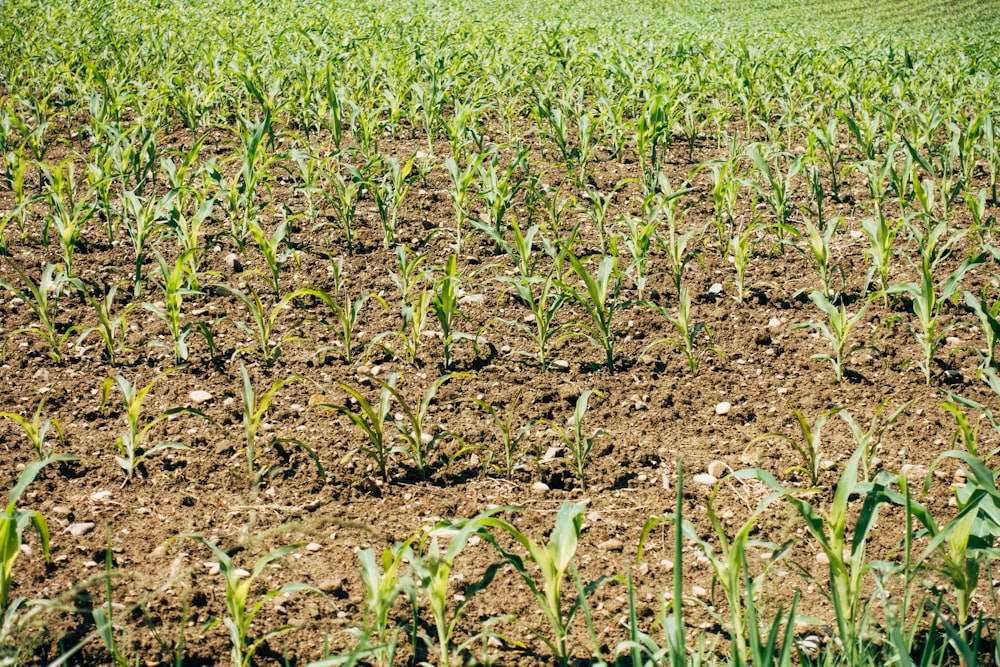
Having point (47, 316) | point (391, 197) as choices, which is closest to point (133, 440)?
point (47, 316)

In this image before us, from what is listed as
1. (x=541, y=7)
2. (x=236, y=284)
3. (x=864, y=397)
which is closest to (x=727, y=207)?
(x=864, y=397)

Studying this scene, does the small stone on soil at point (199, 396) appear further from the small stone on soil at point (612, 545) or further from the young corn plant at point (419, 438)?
the small stone on soil at point (612, 545)

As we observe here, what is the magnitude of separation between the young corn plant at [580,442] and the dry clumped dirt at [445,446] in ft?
0.10

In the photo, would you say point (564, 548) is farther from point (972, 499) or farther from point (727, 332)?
point (727, 332)

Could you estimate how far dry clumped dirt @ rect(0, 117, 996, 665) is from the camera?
2.12 m

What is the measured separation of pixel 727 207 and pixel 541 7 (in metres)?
13.8

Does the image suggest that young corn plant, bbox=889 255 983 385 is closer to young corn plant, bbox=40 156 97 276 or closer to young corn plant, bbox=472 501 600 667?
young corn plant, bbox=472 501 600 667

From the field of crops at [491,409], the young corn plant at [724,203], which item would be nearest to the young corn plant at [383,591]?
the field of crops at [491,409]

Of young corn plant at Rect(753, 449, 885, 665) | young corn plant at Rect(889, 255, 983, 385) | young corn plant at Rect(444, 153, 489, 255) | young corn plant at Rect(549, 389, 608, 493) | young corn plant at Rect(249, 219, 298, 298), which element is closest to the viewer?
young corn plant at Rect(753, 449, 885, 665)

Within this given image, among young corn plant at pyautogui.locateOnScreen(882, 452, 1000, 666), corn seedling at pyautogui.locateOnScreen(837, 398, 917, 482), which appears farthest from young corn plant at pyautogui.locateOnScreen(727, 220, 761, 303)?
young corn plant at pyautogui.locateOnScreen(882, 452, 1000, 666)

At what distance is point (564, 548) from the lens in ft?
5.86

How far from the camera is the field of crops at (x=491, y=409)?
1.90 m

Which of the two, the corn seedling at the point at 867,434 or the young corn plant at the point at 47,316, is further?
the young corn plant at the point at 47,316

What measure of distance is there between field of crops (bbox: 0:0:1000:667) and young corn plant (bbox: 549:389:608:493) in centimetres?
1
